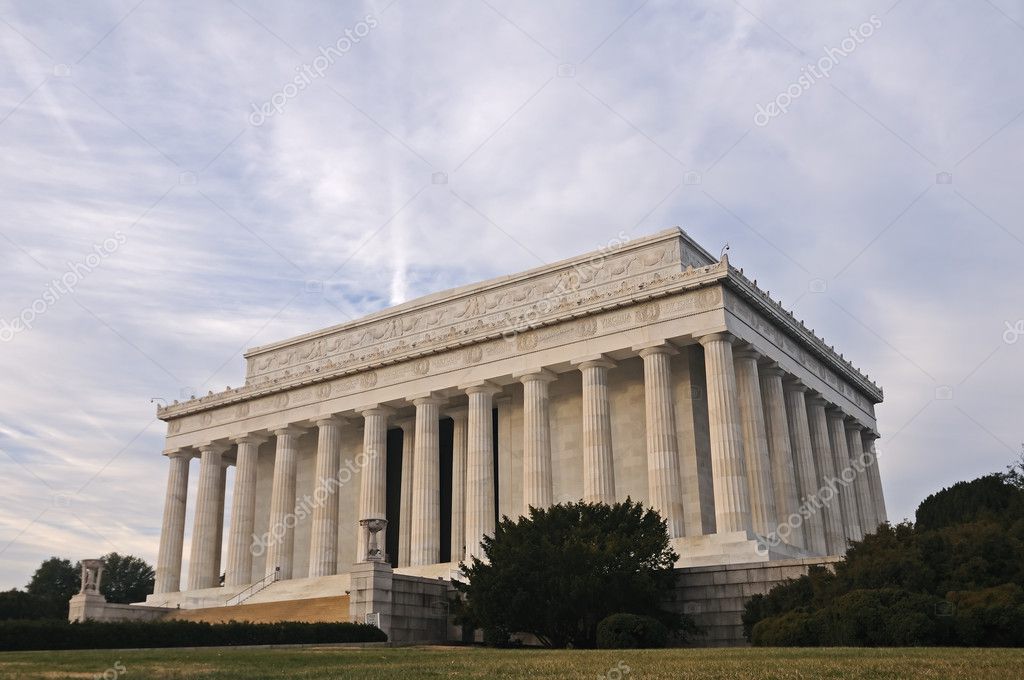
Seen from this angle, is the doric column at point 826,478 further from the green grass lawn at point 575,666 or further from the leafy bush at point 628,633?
the green grass lawn at point 575,666

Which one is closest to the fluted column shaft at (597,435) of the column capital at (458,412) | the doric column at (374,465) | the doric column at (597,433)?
the doric column at (597,433)

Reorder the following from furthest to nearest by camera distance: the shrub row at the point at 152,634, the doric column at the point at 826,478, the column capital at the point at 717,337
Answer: the doric column at the point at 826,478 → the column capital at the point at 717,337 → the shrub row at the point at 152,634

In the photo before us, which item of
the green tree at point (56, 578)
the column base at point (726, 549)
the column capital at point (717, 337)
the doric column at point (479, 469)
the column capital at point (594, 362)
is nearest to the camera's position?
the column base at point (726, 549)

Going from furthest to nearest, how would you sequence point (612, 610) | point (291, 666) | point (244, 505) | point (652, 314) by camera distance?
point (244, 505) → point (652, 314) → point (612, 610) → point (291, 666)

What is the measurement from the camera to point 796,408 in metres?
51.4

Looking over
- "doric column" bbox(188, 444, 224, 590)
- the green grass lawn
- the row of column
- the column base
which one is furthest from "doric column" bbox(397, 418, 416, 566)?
the green grass lawn

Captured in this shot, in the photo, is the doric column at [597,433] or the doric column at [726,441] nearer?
the doric column at [726,441]

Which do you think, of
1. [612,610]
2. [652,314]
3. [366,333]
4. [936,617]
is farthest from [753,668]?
[366,333]

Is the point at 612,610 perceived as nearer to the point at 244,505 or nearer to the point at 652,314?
the point at 652,314

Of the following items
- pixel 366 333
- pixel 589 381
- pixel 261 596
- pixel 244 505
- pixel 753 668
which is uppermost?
pixel 366 333

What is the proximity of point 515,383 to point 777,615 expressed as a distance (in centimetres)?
2678

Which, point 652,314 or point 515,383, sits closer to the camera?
point 652,314

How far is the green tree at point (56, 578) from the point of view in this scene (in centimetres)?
7969

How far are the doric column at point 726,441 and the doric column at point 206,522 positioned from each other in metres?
35.6
